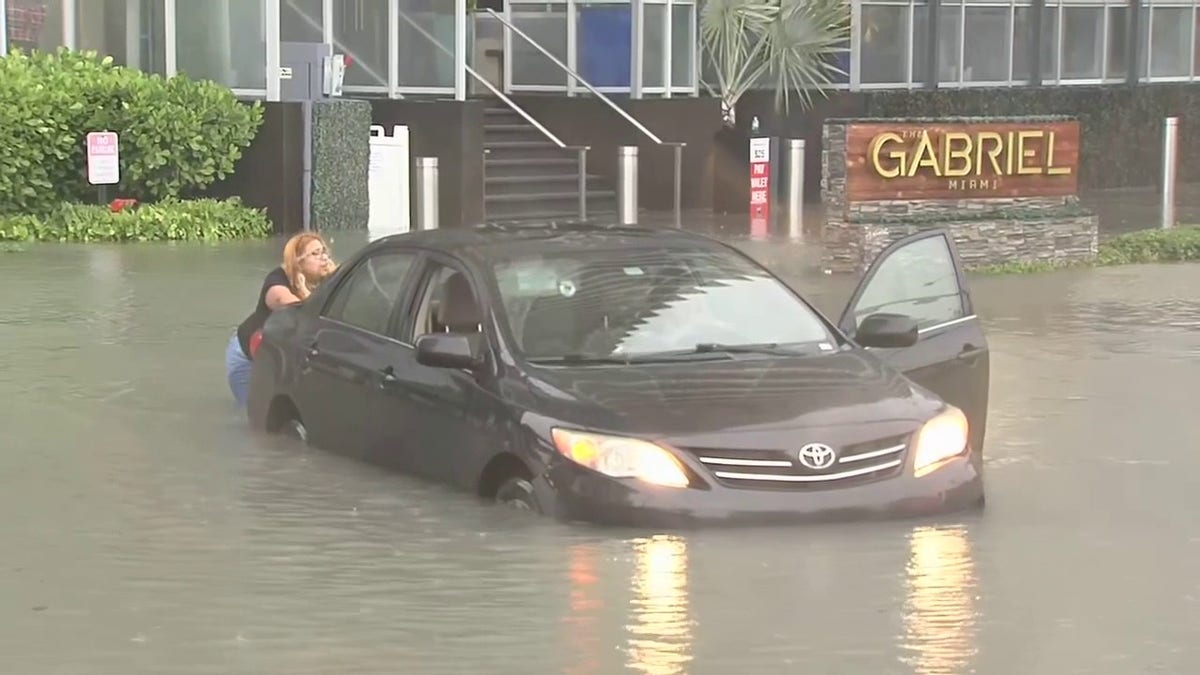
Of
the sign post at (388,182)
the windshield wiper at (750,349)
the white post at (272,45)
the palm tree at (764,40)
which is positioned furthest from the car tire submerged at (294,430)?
the palm tree at (764,40)

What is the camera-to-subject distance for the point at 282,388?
9961 mm

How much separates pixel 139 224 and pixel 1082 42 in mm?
18850

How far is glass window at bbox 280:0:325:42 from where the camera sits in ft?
76.3

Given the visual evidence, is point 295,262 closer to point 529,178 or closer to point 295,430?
point 295,430

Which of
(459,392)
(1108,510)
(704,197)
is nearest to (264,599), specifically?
(459,392)

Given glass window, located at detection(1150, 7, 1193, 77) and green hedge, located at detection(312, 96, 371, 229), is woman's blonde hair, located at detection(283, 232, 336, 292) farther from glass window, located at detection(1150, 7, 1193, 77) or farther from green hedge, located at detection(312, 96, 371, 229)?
glass window, located at detection(1150, 7, 1193, 77)

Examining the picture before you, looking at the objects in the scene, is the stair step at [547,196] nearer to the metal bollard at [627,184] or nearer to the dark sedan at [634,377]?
the metal bollard at [627,184]

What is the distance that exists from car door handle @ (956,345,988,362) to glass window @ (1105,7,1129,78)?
25.8 m

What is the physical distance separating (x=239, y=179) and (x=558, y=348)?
14520 mm

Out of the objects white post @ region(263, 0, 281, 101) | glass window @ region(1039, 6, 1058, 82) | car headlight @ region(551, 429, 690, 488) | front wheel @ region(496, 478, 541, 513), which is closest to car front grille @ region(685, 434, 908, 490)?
car headlight @ region(551, 429, 690, 488)

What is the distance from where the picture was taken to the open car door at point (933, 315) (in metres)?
9.65

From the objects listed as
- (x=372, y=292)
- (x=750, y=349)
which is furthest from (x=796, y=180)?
(x=750, y=349)

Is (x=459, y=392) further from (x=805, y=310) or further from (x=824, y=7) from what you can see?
(x=824, y=7)

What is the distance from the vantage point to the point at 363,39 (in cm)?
2434
